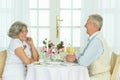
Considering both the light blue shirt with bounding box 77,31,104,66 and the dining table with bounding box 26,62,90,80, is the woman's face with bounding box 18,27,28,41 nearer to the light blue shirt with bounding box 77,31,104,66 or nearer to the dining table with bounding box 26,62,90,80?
the dining table with bounding box 26,62,90,80

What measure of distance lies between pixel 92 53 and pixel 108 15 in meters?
2.11

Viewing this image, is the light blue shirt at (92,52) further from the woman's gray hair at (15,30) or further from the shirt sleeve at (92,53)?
the woman's gray hair at (15,30)

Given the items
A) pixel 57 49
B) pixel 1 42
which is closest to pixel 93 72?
pixel 57 49

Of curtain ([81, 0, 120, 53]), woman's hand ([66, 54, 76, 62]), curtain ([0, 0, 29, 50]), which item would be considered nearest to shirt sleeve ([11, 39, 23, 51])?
woman's hand ([66, 54, 76, 62])

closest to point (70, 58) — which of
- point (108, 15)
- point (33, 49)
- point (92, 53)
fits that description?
point (92, 53)

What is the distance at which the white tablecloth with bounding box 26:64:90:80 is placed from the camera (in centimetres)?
324

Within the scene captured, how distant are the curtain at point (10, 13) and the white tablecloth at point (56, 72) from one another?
6.87ft

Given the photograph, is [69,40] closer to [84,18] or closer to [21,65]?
[84,18]

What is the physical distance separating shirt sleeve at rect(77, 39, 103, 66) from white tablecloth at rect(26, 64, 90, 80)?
0.09 metres

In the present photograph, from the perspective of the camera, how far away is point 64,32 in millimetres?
5441

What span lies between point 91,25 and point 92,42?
0.25m


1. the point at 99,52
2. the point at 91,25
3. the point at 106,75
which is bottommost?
the point at 106,75

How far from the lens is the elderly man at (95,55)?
3334 millimetres

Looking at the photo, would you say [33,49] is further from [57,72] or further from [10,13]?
[10,13]
